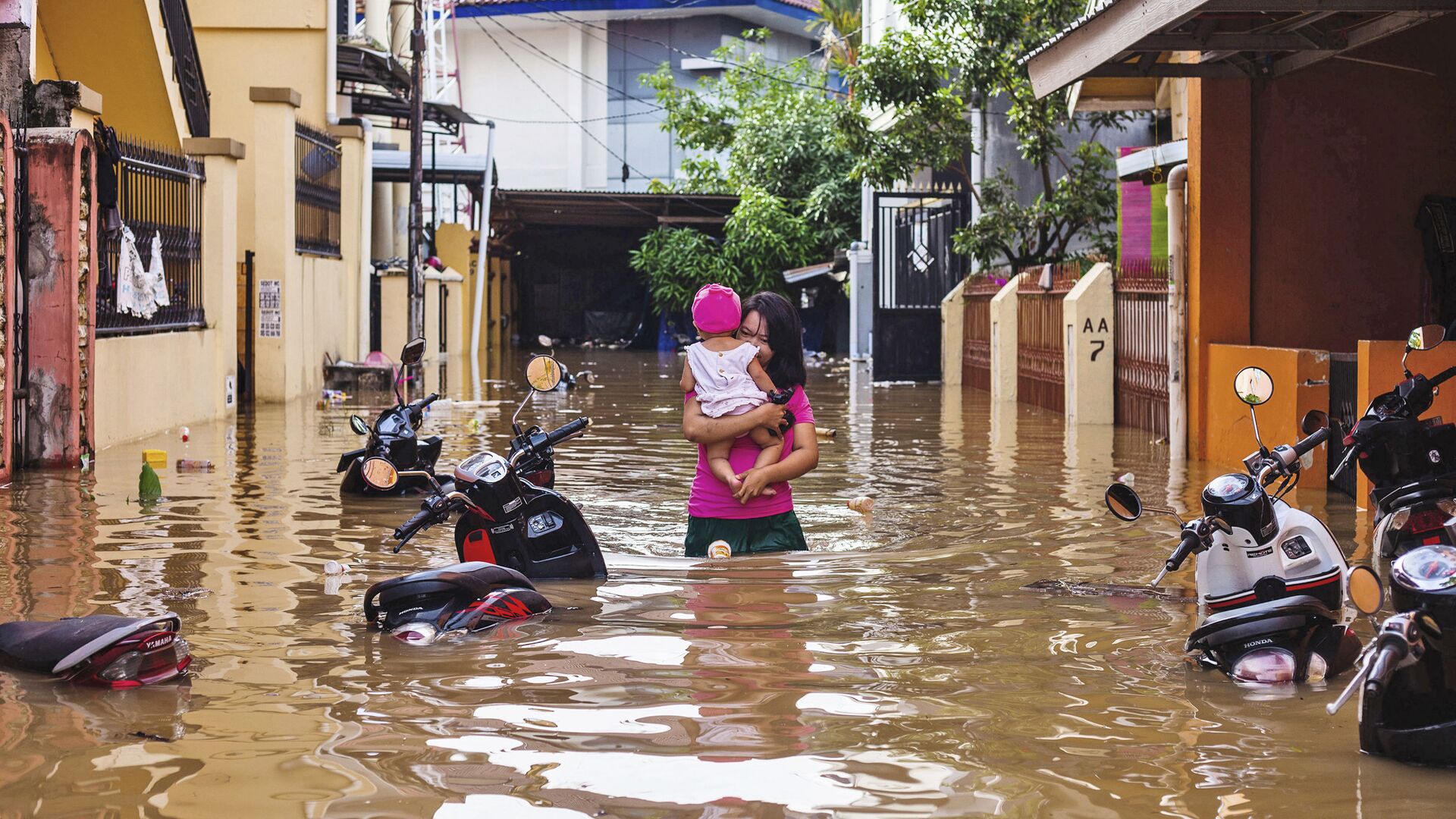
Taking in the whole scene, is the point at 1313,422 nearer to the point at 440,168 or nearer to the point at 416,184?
the point at 416,184

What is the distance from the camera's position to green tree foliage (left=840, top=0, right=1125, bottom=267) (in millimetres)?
22531

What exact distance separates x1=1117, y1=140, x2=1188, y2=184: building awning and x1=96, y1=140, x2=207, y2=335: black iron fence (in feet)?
29.9

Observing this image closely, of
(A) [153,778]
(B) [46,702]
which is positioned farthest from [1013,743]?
(B) [46,702]

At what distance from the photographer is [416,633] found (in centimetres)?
551

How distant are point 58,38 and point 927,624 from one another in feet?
53.4

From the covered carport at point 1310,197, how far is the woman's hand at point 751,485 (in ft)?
20.7

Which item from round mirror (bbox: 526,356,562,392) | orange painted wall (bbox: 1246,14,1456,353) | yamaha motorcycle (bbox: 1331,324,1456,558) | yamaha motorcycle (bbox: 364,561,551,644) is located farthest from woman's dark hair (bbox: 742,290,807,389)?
orange painted wall (bbox: 1246,14,1456,353)

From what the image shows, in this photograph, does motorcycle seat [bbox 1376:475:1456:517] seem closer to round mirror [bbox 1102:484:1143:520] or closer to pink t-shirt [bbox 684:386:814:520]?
round mirror [bbox 1102:484:1143:520]

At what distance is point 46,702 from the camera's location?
15.1 ft

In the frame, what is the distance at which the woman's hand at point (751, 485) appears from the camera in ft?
23.1

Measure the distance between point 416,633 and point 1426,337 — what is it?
4012 millimetres

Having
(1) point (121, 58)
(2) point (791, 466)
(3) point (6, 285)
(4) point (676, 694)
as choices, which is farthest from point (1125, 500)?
(1) point (121, 58)

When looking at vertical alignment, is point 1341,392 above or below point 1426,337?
below

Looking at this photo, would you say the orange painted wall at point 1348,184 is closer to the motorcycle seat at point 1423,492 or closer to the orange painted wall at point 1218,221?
the orange painted wall at point 1218,221
